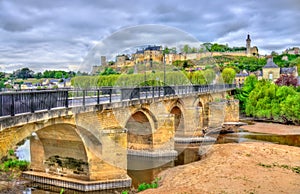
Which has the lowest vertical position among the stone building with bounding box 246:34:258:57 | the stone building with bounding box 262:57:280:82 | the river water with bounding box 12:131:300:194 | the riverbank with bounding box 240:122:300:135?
the river water with bounding box 12:131:300:194

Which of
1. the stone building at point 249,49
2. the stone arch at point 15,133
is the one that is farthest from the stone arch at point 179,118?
the stone building at point 249,49

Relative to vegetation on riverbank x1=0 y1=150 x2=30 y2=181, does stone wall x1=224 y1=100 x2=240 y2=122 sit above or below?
above

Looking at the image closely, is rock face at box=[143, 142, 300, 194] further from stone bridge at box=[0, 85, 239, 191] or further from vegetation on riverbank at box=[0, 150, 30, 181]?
vegetation on riverbank at box=[0, 150, 30, 181]

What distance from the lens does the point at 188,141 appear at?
87.1 ft

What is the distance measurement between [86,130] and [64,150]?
2392 mm

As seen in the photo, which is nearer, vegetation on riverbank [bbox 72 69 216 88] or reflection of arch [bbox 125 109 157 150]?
reflection of arch [bbox 125 109 157 150]

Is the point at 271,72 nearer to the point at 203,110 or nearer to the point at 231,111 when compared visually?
the point at 231,111

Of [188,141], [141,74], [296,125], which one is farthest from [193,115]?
[296,125]

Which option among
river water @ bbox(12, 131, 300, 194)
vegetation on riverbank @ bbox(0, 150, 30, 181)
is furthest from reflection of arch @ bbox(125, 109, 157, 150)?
vegetation on riverbank @ bbox(0, 150, 30, 181)

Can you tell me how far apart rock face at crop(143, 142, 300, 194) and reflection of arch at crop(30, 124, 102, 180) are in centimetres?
363

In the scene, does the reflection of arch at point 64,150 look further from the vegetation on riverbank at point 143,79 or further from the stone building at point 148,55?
the stone building at point 148,55

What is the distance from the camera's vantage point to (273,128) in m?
33.4

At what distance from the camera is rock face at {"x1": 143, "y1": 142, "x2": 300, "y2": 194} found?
44.1 feet

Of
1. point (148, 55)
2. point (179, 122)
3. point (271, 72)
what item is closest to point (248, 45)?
point (271, 72)
